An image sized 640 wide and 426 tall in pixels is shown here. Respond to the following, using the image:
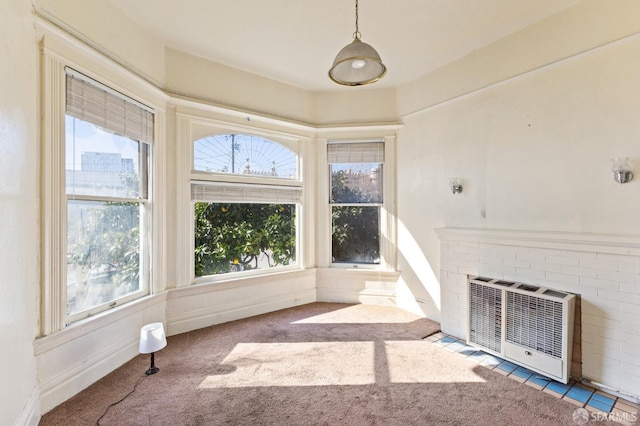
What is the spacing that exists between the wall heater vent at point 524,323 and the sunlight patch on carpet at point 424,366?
1.14ft

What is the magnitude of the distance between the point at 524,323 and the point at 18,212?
3691 millimetres

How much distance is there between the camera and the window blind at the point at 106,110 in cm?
226

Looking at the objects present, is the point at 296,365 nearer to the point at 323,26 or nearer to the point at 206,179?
the point at 206,179

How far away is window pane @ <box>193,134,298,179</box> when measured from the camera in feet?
11.6

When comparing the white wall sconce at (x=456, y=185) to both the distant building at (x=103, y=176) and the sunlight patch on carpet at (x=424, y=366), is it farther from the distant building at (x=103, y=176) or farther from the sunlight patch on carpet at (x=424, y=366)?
the distant building at (x=103, y=176)

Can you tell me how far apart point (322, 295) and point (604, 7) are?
4.10 m

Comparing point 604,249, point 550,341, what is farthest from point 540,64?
point 550,341

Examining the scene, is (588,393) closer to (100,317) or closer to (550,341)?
(550,341)

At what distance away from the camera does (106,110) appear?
2.51 m

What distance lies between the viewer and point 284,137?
412cm

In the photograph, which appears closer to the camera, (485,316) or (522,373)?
(522,373)

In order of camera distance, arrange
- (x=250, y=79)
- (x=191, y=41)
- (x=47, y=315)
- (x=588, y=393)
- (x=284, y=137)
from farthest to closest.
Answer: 1. (x=284, y=137)
2. (x=250, y=79)
3. (x=191, y=41)
4. (x=588, y=393)
5. (x=47, y=315)

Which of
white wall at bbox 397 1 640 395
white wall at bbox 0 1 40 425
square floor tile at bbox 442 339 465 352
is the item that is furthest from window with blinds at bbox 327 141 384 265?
white wall at bbox 0 1 40 425

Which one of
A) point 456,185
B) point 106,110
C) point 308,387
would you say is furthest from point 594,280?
point 106,110
